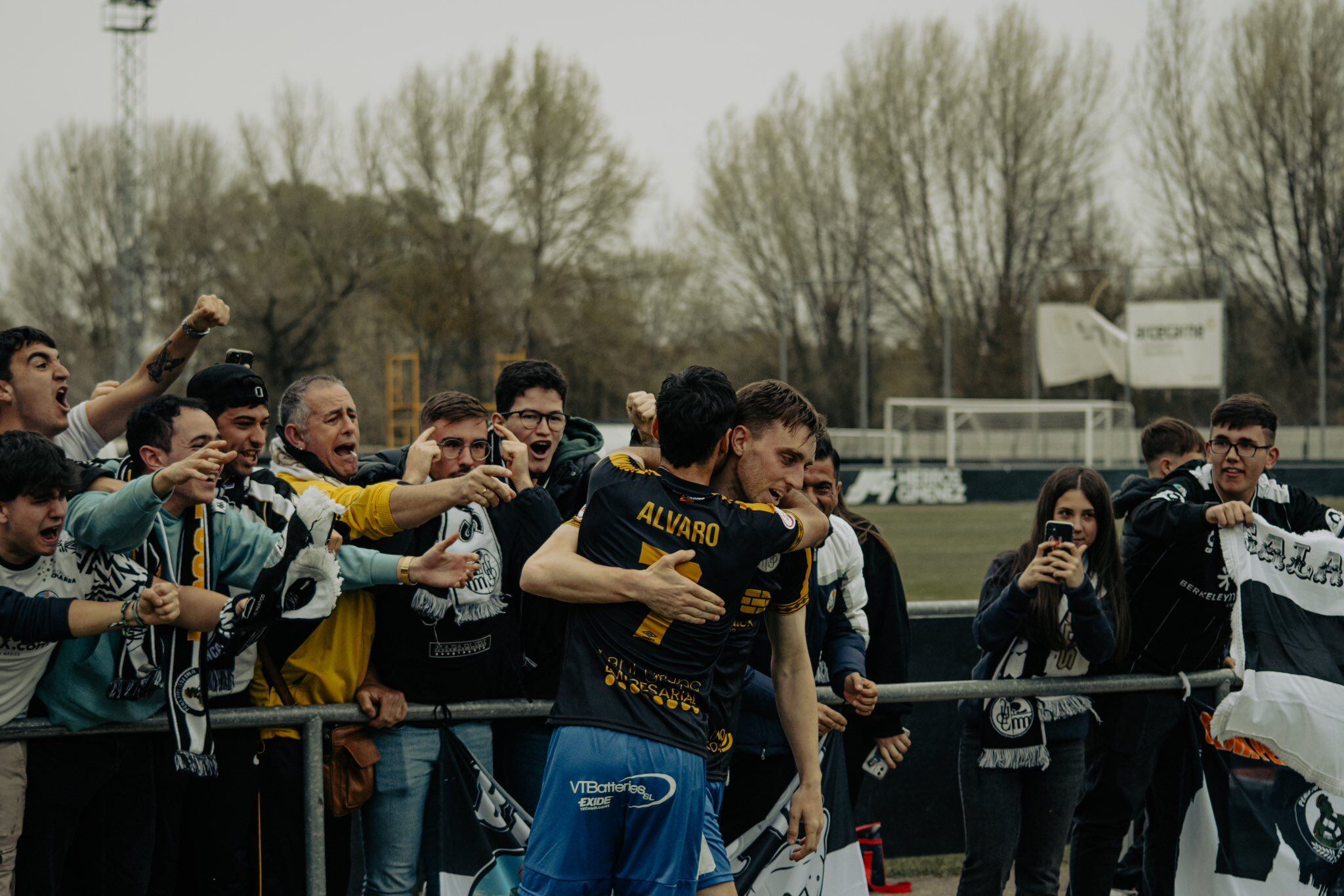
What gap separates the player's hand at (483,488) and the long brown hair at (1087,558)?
79.2 inches

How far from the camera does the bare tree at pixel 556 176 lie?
43.5 meters

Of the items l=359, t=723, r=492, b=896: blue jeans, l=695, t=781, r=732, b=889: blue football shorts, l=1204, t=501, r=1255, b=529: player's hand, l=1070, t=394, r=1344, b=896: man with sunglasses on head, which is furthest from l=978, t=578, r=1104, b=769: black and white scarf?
l=359, t=723, r=492, b=896: blue jeans

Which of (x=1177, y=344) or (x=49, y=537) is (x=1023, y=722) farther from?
(x=1177, y=344)

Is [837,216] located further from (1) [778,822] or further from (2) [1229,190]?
A: (1) [778,822]

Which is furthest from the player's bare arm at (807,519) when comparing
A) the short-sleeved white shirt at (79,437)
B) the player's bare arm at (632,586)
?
the short-sleeved white shirt at (79,437)

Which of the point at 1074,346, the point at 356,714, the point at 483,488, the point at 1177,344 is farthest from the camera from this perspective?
the point at 1074,346

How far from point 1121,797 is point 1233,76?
141ft

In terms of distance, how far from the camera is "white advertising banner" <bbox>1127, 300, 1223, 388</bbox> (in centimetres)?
3291

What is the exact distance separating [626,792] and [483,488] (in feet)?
3.21

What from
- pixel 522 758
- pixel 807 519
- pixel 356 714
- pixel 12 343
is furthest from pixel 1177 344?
pixel 12 343

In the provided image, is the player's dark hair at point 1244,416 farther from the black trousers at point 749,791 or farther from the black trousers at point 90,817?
the black trousers at point 90,817

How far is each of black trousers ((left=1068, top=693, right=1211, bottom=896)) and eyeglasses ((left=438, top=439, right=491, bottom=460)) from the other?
8.42 feet

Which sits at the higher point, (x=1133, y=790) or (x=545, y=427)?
(x=545, y=427)

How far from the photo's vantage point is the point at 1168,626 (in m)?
4.66
